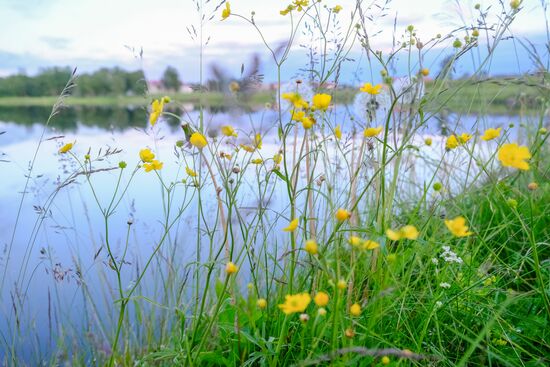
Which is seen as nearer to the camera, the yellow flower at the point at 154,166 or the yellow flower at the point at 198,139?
the yellow flower at the point at 198,139

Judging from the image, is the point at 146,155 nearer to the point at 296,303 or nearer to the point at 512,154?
the point at 296,303

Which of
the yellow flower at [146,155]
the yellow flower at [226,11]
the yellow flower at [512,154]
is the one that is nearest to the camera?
the yellow flower at [512,154]

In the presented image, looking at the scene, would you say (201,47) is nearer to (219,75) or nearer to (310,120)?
(219,75)

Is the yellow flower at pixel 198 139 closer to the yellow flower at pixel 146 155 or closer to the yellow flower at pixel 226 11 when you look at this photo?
the yellow flower at pixel 146 155

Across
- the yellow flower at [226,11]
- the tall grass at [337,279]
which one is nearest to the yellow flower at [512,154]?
the tall grass at [337,279]

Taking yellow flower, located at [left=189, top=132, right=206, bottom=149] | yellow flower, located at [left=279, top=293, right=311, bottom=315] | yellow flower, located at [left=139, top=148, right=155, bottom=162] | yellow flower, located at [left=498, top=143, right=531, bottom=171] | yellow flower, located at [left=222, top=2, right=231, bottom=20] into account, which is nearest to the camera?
yellow flower, located at [left=279, top=293, right=311, bottom=315]

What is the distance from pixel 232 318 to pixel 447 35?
→ 34.0 inches

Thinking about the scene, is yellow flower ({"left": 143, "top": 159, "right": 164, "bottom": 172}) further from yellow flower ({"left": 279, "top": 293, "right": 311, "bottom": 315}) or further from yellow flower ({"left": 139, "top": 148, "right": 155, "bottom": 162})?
yellow flower ({"left": 279, "top": 293, "right": 311, "bottom": 315})

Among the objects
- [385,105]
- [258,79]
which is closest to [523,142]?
[385,105]

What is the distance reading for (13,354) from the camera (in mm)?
1579

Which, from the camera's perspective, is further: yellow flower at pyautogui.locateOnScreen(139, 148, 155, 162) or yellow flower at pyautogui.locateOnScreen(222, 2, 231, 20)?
yellow flower at pyautogui.locateOnScreen(222, 2, 231, 20)

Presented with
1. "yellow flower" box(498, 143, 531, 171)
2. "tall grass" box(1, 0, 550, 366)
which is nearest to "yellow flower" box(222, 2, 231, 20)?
"tall grass" box(1, 0, 550, 366)

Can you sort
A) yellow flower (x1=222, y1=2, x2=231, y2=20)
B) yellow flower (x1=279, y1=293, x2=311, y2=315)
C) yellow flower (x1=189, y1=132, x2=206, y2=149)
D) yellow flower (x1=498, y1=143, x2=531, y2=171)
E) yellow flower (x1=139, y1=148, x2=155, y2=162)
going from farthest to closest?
yellow flower (x1=222, y1=2, x2=231, y2=20), yellow flower (x1=139, y1=148, x2=155, y2=162), yellow flower (x1=189, y1=132, x2=206, y2=149), yellow flower (x1=498, y1=143, x2=531, y2=171), yellow flower (x1=279, y1=293, x2=311, y2=315)

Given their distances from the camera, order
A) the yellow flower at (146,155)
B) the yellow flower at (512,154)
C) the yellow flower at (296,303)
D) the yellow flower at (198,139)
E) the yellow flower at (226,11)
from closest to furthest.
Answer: the yellow flower at (296,303)
the yellow flower at (512,154)
the yellow flower at (198,139)
the yellow flower at (146,155)
the yellow flower at (226,11)
